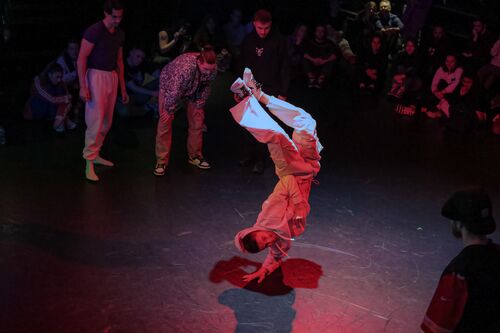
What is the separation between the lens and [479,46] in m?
8.88

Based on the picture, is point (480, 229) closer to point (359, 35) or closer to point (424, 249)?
point (424, 249)

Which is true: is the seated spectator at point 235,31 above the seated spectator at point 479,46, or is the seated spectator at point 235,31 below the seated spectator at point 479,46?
below

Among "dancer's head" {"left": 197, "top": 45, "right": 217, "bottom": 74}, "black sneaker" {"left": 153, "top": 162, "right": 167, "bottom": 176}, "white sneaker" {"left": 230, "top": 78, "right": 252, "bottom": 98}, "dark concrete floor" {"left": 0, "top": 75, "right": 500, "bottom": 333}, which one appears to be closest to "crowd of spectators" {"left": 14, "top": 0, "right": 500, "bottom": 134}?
"dark concrete floor" {"left": 0, "top": 75, "right": 500, "bottom": 333}

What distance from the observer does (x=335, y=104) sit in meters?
8.77

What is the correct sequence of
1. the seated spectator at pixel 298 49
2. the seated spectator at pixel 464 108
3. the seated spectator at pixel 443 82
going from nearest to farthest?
the seated spectator at pixel 464 108 → the seated spectator at pixel 443 82 → the seated spectator at pixel 298 49

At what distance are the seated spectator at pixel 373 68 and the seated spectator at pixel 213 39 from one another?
6.54ft

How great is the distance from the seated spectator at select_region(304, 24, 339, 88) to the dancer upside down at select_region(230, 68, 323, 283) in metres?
5.51

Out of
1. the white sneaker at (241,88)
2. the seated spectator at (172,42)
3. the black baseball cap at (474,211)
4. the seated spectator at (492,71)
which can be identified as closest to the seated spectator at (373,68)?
the seated spectator at (492,71)

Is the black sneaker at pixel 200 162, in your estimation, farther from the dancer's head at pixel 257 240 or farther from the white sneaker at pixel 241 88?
the dancer's head at pixel 257 240

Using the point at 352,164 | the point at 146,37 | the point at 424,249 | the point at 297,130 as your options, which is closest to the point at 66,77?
the point at 146,37

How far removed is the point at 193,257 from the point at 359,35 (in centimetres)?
656

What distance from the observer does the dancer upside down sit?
158 inches

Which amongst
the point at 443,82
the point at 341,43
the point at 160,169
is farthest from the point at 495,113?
the point at 160,169

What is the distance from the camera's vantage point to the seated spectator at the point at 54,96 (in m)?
6.89
